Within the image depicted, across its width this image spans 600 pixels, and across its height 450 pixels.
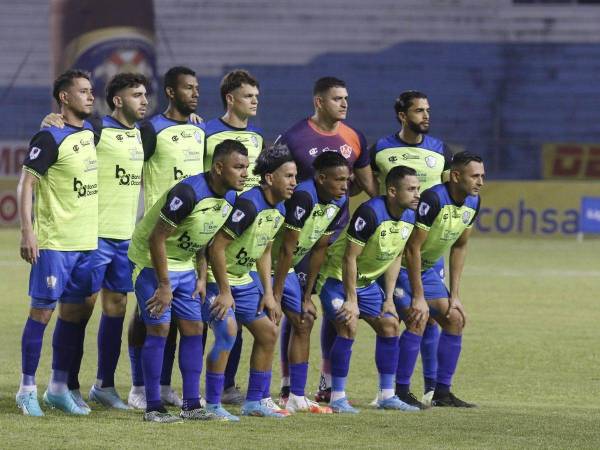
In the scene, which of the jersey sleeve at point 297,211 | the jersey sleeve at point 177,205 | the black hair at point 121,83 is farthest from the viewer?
the black hair at point 121,83

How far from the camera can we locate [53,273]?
8.52m

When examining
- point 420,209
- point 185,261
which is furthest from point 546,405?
point 185,261

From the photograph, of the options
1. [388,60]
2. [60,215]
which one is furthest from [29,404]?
[388,60]

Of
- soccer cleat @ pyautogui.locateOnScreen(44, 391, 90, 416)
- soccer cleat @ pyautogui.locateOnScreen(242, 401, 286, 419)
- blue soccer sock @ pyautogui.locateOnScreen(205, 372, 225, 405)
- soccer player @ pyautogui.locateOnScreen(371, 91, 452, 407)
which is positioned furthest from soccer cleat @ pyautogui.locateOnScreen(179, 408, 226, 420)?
soccer player @ pyautogui.locateOnScreen(371, 91, 452, 407)

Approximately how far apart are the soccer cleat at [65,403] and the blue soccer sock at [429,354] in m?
2.72

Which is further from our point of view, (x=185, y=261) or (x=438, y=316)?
(x=438, y=316)

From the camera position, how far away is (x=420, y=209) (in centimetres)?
959

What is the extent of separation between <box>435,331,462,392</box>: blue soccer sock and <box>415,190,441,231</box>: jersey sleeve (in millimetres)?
883

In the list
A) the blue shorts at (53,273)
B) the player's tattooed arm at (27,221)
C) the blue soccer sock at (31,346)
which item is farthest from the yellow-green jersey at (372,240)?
the player's tattooed arm at (27,221)

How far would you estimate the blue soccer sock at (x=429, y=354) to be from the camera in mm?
10102

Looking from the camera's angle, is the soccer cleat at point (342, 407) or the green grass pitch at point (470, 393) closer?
the green grass pitch at point (470, 393)

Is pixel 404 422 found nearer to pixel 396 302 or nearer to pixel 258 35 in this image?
pixel 396 302

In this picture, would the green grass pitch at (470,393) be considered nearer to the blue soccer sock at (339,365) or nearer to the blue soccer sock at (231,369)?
the blue soccer sock at (339,365)

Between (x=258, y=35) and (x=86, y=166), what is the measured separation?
94.8ft
